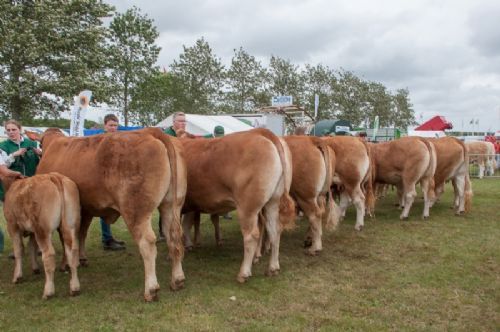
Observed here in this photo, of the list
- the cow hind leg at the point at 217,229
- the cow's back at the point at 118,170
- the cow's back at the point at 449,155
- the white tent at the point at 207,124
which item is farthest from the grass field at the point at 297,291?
the white tent at the point at 207,124

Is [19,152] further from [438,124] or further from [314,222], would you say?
[438,124]

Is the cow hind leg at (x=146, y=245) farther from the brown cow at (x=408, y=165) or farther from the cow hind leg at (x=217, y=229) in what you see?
the brown cow at (x=408, y=165)

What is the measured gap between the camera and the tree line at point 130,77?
2102 cm

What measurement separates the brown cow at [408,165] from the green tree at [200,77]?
29.5 meters

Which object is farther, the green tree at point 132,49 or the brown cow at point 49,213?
the green tree at point 132,49

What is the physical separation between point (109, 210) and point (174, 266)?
1.00 m

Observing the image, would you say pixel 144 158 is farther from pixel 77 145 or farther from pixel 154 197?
pixel 77 145

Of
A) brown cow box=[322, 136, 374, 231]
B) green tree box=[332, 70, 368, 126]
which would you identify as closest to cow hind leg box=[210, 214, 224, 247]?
brown cow box=[322, 136, 374, 231]

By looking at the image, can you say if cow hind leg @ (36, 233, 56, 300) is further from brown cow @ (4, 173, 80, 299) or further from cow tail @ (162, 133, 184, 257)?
cow tail @ (162, 133, 184, 257)

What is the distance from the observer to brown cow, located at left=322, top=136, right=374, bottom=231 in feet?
25.7

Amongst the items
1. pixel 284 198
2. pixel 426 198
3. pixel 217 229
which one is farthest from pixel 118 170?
pixel 426 198

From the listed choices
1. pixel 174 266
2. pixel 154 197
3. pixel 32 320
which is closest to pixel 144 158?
pixel 154 197

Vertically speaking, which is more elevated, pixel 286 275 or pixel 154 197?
pixel 154 197

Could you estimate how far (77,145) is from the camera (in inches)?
200
